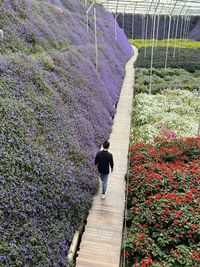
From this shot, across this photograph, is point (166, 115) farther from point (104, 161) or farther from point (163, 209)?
point (163, 209)

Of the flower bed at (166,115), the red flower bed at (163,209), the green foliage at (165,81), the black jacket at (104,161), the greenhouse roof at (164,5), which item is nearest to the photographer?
the red flower bed at (163,209)

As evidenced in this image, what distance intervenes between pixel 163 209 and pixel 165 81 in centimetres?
1813

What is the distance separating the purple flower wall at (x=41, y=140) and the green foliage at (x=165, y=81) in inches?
335

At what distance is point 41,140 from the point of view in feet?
23.6

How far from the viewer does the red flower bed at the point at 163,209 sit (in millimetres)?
6469

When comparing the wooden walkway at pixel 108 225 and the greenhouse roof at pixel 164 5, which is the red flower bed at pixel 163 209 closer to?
the wooden walkway at pixel 108 225

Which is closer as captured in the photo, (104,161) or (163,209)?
(163,209)

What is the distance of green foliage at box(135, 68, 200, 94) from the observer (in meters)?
21.2

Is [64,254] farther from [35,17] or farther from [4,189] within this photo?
[35,17]

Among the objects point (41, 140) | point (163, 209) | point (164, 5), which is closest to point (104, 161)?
point (41, 140)

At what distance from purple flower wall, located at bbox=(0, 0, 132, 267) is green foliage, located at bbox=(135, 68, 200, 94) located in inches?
335

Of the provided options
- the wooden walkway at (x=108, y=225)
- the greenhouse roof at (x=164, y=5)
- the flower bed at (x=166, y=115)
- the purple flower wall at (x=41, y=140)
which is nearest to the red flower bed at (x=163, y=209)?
the wooden walkway at (x=108, y=225)

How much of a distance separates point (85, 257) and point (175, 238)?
2.31 meters

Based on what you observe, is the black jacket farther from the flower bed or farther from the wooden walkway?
the flower bed
